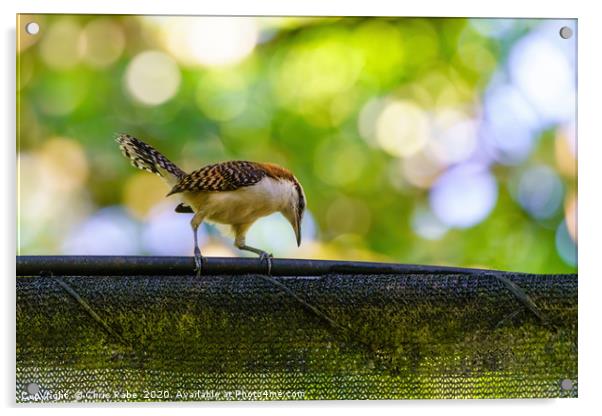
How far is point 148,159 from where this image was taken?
6.12 ft

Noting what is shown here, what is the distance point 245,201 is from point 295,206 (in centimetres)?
11

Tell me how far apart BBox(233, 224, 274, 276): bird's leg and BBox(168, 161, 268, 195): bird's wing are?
0.29 ft

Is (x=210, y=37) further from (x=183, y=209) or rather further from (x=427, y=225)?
(x=427, y=225)

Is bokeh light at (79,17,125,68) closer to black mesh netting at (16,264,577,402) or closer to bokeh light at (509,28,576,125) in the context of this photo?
black mesh netting at (16,264,577,402)

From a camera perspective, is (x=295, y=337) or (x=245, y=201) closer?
(x=295, y=337)

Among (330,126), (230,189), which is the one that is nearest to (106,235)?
(230,189)

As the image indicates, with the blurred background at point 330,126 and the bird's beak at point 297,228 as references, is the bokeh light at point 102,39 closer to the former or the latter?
the blurred background at point 330,126

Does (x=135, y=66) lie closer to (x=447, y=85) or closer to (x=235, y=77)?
(x=235, y=77)

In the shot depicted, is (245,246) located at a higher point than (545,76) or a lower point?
lower

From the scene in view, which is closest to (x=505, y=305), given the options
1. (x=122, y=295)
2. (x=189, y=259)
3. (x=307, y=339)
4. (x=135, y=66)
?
(x=307, y=339)

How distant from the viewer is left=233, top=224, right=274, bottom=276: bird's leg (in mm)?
1820

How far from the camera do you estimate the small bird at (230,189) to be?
187 cm

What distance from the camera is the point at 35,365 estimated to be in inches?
69.5

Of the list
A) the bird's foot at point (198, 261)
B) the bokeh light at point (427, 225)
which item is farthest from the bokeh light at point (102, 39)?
the bokeh light at point (427, 225)
